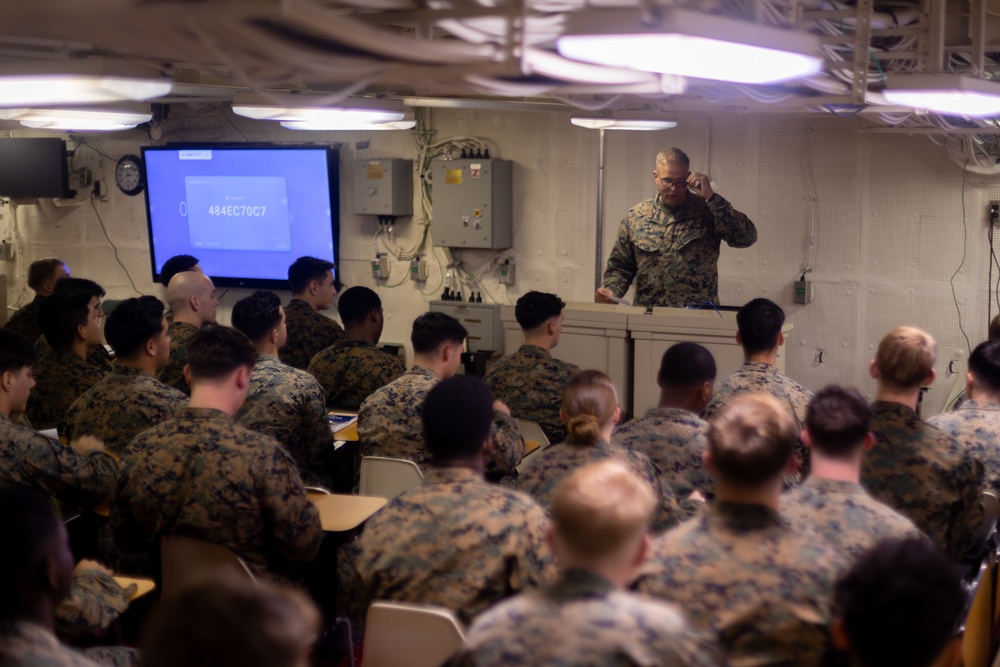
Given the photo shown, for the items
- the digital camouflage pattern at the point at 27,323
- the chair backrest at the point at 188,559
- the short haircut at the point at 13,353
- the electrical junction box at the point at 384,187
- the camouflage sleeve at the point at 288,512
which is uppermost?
the electrical junction box at the point at 384,187

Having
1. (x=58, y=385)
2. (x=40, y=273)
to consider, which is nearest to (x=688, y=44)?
(x=58, y=385)

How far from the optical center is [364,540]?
8.59 ft

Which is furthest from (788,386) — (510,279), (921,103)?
(510,279)

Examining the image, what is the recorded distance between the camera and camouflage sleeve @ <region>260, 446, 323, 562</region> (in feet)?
10.2

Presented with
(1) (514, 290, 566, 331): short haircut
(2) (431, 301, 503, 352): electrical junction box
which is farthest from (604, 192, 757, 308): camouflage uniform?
(1) (514, 290, 566, 331): short haircut

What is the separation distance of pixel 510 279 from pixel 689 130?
1779mm

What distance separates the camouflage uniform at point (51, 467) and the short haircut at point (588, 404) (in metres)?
1.66

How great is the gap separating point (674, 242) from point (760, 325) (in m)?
2.16

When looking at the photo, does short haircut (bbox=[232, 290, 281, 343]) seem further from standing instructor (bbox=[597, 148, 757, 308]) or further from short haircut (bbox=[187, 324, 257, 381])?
standing instructor (bbox=[597, 148, 757, 308])

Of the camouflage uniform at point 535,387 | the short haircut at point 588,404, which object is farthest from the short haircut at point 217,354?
the camouflage uniform at point 535,387

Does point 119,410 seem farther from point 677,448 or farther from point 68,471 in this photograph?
point 677,448

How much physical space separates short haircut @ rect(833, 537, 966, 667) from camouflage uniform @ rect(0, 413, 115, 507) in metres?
2.67

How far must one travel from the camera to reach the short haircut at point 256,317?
175 inches

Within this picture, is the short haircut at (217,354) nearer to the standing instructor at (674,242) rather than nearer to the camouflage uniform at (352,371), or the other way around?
the camouflage uniform at (352,371)
